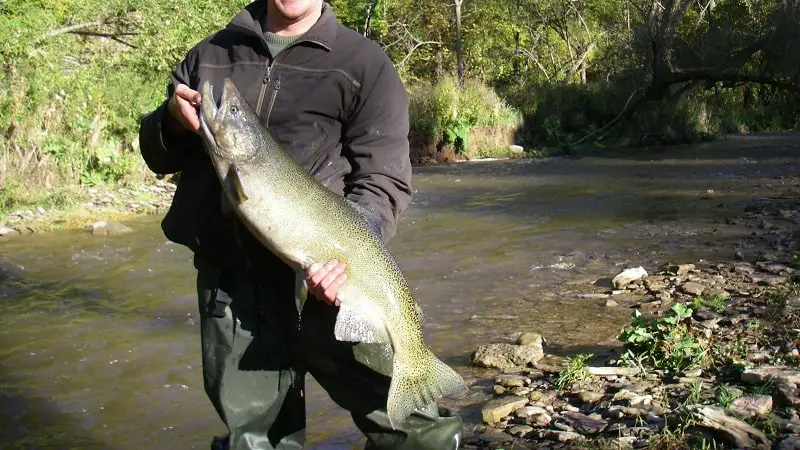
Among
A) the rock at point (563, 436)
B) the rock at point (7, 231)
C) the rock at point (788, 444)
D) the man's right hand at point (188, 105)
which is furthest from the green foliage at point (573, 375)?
the rock at point (7, 231)

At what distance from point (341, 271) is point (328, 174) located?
1.62 feet

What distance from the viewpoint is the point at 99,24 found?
24.8 m

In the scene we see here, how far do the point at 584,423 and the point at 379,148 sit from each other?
2087 mm

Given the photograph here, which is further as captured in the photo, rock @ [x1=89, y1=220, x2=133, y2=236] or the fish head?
rock @ [x1=89, y1=220, x2=133, y2=236]

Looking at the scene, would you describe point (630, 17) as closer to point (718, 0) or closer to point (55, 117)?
point (718, 0)

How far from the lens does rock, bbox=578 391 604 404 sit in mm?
4824

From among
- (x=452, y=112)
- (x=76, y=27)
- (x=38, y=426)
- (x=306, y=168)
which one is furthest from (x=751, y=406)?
(x=76, y=27)

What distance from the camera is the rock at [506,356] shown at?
5934 millimetres

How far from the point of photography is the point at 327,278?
292cm

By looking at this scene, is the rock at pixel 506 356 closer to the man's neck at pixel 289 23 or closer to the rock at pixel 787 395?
the rock at pixel 787 395

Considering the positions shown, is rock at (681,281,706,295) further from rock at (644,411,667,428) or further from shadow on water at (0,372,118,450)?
shadow on water at (0,372,118,450)

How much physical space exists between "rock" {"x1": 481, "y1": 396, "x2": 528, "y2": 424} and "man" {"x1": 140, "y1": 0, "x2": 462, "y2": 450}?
1.43 m

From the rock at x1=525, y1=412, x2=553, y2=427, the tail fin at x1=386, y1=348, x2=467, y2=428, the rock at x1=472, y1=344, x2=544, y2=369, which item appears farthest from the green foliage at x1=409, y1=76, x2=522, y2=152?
the tail fin at x1=386, y1=348, x2=467, y2=428

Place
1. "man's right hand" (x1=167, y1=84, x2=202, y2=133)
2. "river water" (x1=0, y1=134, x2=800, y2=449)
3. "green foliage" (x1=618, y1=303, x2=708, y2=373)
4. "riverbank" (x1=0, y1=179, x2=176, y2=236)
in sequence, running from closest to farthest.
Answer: "man's right hand" (x1=167, y1=84, x2=202, y2=133), "green foliage" (x1=618, y1=303, x2=708, y2=373), "river water" (x1=0, y1=134, x2=800, y2=449), "riverbank" (x1=0, y1=179, x2=176, y2=236)
